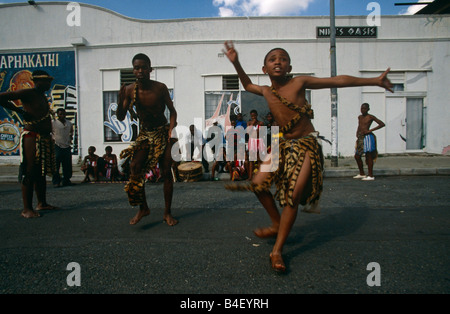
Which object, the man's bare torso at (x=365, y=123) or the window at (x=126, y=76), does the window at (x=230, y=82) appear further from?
the man's bare torso at (x=365, y=123)

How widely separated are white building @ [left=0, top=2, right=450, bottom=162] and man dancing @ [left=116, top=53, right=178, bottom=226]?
868 centimetres

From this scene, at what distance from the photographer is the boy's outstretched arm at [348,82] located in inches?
93.0

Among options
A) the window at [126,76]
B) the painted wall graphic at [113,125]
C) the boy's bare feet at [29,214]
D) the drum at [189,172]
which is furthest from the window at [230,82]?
the boy's bare feet at [29,214]

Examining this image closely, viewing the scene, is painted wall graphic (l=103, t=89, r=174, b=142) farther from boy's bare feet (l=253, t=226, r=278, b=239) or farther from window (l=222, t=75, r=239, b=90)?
boy's bare feet (l=253, t=226, r=278, b=239)

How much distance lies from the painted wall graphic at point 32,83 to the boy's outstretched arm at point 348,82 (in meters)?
12.4

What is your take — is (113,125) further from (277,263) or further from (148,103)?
(277,263)

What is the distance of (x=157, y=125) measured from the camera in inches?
146

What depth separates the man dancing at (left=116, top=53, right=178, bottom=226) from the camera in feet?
11.5

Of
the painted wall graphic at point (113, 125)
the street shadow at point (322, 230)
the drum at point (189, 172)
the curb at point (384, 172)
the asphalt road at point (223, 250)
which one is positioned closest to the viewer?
the asphalt road at point (223, 250)

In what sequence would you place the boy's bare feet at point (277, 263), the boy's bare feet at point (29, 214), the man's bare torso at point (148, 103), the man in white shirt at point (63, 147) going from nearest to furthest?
the boy's bare feet at point (277, 263) → the man's bare torso at point (148, 103) → the boy's bare feet at point (29, 214) → the man in white shirt at point (63, 147)

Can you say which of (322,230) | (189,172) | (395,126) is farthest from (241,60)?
(322,230)

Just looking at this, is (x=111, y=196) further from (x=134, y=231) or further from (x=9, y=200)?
(x=134, y=231)

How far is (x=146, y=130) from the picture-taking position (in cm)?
370

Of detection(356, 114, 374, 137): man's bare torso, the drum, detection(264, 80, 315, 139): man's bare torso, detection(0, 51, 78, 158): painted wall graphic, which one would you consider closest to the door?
detection(356, 114, 374, 137): man's bare torso
